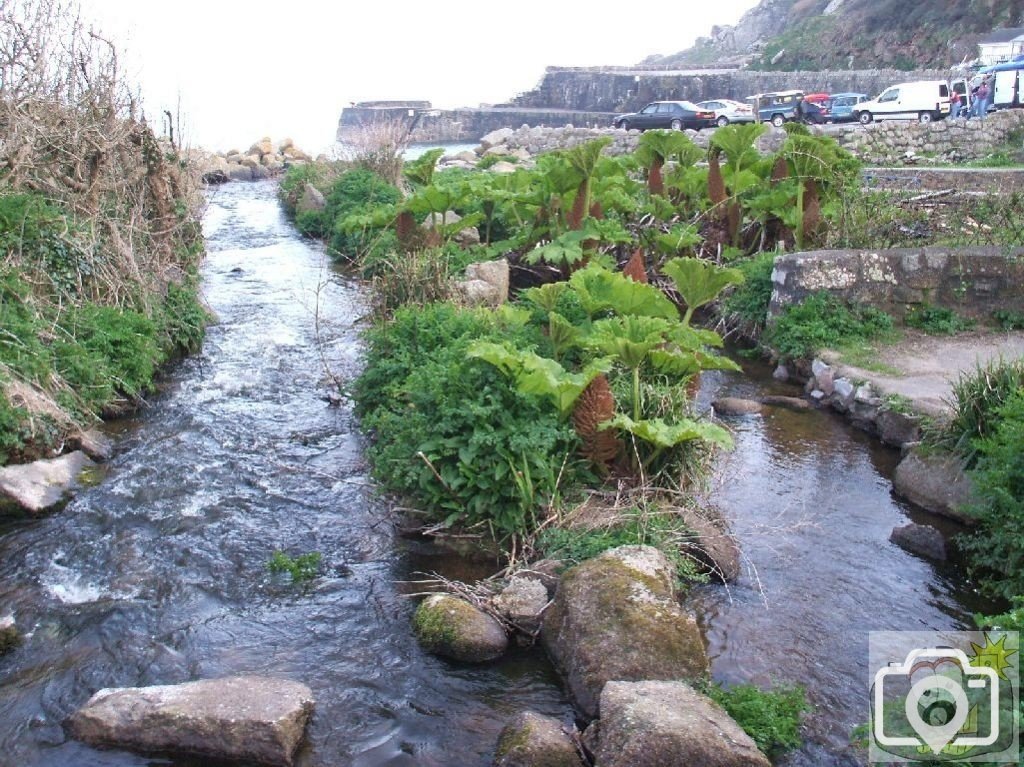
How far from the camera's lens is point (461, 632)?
542cm

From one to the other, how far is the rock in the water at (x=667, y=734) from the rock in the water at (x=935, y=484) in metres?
3.46

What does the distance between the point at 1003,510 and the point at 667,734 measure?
11.4 feet

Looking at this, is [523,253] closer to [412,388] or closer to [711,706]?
[412,388]

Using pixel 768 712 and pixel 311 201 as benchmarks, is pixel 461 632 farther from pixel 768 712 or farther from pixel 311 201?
pixel 311 201

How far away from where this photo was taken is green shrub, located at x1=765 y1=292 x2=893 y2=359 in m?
10.6

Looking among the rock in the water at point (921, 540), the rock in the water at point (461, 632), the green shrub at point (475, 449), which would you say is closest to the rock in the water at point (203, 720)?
the rock in the water at point (461, 632)

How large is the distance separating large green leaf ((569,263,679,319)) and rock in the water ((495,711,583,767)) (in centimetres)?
401

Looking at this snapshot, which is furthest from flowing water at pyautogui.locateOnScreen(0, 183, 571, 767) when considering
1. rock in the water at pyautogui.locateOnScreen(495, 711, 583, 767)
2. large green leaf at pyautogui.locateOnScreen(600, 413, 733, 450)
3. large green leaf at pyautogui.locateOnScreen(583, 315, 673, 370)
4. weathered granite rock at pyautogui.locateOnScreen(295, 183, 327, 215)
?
weathered granite rock at pyautogui.locateOnScreen(295, 183, 327, 215)

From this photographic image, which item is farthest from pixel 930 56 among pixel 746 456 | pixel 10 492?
pixel 10 492

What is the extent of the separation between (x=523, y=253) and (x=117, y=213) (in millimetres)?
5374

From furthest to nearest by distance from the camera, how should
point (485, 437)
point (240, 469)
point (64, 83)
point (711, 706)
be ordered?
point (64, 83)
point (240, 469)
point (485, 437)
point (711, 706)

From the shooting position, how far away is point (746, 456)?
8.41m

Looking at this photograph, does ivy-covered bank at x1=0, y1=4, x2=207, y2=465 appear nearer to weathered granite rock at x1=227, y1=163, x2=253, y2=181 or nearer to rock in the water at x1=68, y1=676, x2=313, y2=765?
rock in the water at x1=68, y1=676, x2=313, y2=765

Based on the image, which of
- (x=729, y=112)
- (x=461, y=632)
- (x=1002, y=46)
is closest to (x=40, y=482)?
(x=461, y=632)
